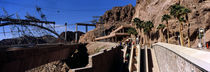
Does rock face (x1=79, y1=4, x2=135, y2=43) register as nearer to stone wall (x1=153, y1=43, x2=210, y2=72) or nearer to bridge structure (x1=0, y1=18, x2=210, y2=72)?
bridge structure (x1=0, y1=18, x2=210, y2=72)

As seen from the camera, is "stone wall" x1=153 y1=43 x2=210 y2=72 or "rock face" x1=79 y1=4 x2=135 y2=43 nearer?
"stone wall" x1=153 y1=43 x2=210 y2=72

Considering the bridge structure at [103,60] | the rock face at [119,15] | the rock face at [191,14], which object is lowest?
the bridge structure at [103,60]

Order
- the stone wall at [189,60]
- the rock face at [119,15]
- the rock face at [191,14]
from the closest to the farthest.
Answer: the stone wall at [189,60]
the rock face at [191,14]
the rock face at [119,15]

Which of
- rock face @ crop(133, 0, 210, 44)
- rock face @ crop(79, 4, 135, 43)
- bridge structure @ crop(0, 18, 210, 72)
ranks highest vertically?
rock face @ crop(79, 4, 135, 43)

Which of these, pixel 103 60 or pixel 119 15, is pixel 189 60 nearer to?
pixel 103 60

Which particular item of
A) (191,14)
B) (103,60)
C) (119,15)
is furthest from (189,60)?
(119,15)

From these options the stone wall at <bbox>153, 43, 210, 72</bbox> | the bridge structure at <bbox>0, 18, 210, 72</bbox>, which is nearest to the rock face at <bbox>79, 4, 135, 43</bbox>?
the bridge structure at <bbox>0, 18, 210, 72</bbox>

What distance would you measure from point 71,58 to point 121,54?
552 inches

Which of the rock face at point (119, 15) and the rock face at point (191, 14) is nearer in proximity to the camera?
the rock face at point (191, 14)

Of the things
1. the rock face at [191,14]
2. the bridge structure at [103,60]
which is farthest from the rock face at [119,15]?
the bridge structure at [103,60]

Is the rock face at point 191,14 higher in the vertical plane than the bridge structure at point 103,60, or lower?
higher

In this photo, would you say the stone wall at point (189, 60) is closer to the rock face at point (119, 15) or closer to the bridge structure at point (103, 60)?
the bridge structure at point (103, 60)

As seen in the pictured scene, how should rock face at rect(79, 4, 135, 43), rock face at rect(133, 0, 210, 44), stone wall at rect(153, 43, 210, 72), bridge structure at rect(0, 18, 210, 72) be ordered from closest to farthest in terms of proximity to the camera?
1. stone wall at rect(153, 43, 210, 72)
2. bridge structure at rect(0, 18, 210, 72)
3. rock face at rect(133, 0, 210, 44)
4. rock face at rect(79, 4, 135, 43)

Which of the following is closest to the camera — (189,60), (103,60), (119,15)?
(189,60)
